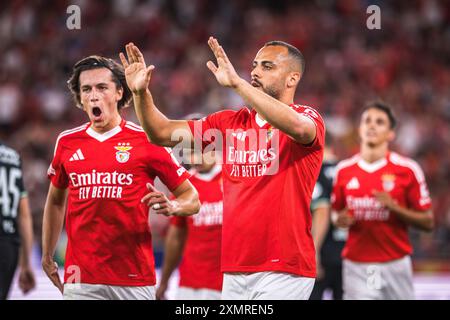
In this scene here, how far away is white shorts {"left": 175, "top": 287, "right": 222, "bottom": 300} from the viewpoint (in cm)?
743

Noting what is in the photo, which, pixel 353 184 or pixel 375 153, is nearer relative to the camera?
pixel 353 184

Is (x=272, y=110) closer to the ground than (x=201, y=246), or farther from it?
farther from it

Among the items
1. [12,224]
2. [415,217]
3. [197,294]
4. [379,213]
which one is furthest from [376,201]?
[12,224]

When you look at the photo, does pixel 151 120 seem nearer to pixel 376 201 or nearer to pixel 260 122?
pixel 260 122

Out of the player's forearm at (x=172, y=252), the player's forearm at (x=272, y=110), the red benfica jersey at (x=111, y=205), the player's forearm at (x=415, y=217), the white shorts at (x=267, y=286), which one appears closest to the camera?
the player's forearm at (x=272, y=110)

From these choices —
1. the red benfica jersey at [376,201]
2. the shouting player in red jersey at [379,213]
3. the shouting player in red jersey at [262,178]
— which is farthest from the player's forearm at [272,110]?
the red benfica jersey at [376,201]

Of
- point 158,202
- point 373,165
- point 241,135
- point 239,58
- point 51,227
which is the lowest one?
point 51,227

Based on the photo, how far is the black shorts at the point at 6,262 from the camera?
6.95 metres

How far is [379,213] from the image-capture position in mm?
8070

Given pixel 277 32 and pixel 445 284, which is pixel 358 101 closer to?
pixel 277 32

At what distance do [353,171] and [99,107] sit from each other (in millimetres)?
3503

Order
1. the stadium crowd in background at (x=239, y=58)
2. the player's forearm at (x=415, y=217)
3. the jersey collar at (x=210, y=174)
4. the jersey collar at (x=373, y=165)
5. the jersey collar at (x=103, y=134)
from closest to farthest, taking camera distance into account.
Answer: the jersey collar at (x=103, y=134)
the jersey collar at (x=210, y=174)
the player's forearm at (x=415, y=217)
the jersey collar at (x=373, y=165)
the stadium crowd in background at (x=239, y=58)

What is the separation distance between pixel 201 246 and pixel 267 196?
2489 millimetres

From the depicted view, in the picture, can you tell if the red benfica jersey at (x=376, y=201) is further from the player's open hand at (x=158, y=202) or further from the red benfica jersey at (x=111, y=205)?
the player's open hand at (x=158, y=202)
